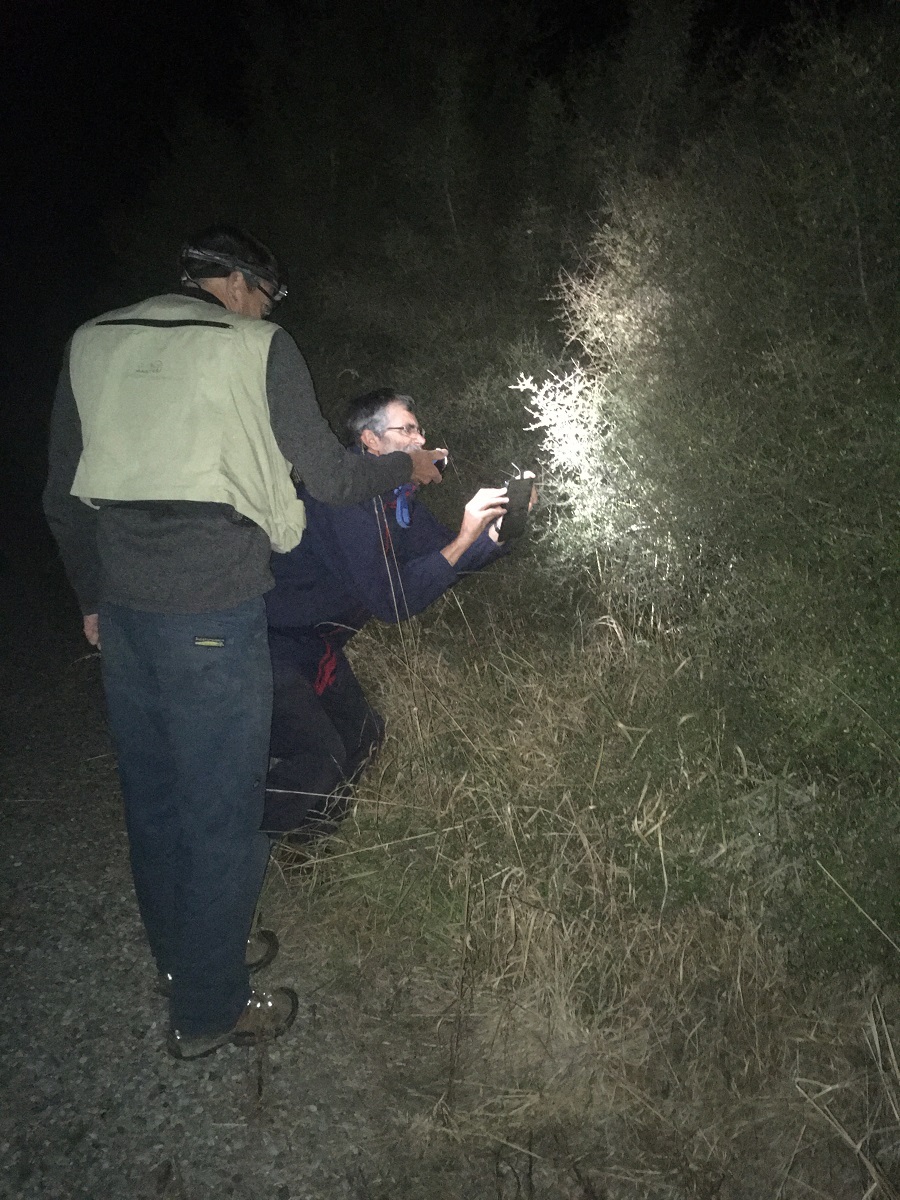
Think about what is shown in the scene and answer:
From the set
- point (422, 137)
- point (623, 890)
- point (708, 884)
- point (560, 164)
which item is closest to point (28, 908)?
point (623, 890)

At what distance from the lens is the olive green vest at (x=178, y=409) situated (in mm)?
1972

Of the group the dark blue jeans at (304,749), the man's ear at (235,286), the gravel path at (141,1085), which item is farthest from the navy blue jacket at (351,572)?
the gravel path at (141,1085)

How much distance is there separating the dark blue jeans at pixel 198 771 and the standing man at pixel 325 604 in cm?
56

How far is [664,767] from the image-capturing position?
103 inches

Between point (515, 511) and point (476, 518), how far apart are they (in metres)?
0.12

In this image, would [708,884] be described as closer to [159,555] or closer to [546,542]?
[159,555]

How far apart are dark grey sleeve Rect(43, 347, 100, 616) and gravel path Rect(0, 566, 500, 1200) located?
1.10 m

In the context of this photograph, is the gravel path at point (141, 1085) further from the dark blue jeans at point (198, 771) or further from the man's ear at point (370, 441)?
the man's ear at point (370, 441)

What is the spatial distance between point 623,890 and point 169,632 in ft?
4.48

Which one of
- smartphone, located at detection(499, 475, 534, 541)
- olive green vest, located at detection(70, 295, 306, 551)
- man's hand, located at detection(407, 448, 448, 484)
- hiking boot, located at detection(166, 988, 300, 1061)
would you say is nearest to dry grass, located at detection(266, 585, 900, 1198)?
hiking boot, located at detection(166, 988, 300, 1061)

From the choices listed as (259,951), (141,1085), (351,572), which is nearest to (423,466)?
(351,572)

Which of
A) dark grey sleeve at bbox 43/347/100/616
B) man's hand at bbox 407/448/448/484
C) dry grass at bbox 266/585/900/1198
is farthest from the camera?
man's hand at bbox 407/448/448/484

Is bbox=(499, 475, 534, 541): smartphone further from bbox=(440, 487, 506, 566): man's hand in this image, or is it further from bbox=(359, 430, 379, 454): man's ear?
bbox=(359, 430, 379, 454): man's ear

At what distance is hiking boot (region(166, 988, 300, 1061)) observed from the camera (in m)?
2.28
